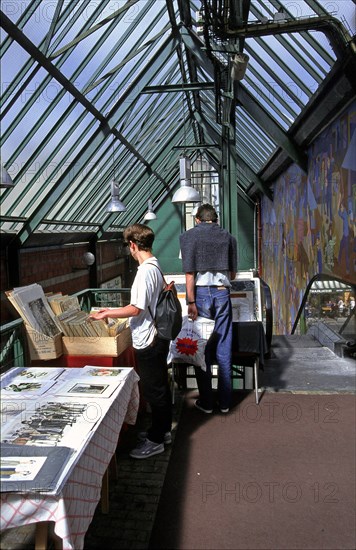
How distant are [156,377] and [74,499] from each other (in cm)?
138

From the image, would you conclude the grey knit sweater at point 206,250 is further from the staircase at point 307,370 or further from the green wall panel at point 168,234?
the green wall panel at point 168,234

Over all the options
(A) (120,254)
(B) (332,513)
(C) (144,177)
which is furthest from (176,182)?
(B) (332,513)

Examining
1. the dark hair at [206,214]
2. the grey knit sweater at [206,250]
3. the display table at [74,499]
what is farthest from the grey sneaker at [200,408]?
the display table at [74,499]

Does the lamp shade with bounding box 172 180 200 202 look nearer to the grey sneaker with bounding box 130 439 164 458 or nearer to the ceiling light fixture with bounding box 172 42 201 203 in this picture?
the ceiling light fixture with bounding box 172 42 201 203

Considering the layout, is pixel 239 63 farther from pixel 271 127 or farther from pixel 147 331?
pixel 271 127

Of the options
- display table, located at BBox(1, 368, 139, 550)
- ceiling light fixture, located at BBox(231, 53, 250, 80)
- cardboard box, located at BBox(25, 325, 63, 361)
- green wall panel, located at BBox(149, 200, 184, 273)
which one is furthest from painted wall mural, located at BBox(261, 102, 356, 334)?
green wall panel, located at BBox(149, 200, 184, 273)

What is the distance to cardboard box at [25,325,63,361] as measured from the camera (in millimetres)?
3635

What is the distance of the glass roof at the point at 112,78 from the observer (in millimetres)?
5473

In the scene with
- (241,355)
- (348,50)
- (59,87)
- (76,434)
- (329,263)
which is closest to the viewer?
(76,434)

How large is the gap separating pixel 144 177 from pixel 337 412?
12.9 metres

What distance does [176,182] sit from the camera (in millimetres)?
22156

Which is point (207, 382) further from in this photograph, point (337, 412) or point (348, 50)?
point (348, 50)

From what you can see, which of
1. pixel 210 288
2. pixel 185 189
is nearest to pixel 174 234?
pixel 185 189

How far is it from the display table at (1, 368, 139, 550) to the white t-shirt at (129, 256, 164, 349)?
0.76m
